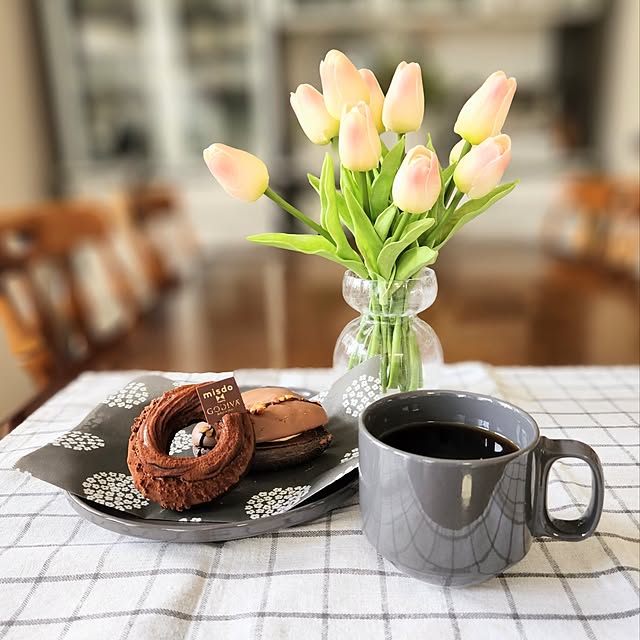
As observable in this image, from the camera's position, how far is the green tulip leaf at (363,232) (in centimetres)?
56

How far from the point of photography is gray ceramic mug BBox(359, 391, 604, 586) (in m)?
0.41

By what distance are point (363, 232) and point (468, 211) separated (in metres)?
0.10

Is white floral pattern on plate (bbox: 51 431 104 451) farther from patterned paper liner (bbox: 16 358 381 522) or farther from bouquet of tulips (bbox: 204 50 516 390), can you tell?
bouquet of tulips (bbox: 204 50 516 390)

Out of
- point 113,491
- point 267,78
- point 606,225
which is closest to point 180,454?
point 113,491

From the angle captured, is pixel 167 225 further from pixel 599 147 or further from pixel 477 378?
pixel 599 147

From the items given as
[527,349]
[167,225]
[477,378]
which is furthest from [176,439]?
[167,225]

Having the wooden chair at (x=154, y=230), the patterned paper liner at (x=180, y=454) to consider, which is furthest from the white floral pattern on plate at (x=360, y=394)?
the wooden chair at (x=154, y=230)

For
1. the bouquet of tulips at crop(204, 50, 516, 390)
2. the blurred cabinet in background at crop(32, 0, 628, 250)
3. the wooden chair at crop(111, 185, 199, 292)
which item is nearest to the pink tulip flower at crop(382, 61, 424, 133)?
the bouquet of tulips at crop(204, 50, 516, 390)

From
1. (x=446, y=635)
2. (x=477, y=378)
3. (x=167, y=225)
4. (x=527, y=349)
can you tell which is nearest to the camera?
(x=446, y=635)

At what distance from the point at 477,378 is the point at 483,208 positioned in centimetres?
33

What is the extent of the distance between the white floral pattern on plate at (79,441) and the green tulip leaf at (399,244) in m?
0.28

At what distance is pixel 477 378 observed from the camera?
862 millimetres

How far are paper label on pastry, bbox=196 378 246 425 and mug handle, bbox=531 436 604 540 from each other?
22 centimetres

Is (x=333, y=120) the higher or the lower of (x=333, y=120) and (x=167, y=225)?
the higher
